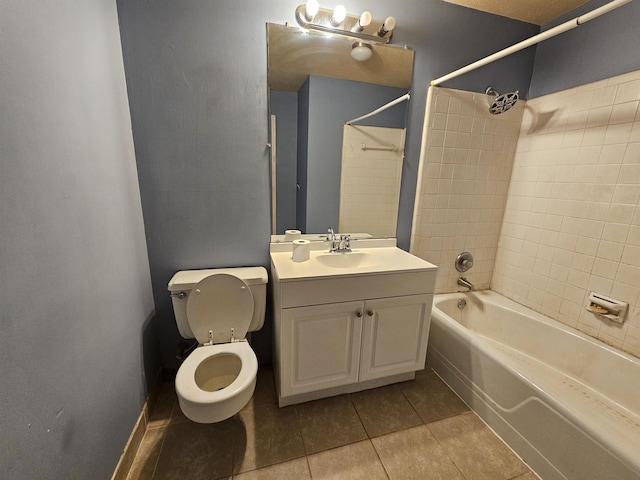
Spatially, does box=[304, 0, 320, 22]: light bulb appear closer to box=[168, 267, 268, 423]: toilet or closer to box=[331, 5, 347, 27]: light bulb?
box=[331, 5, 347, 27]: light bulb

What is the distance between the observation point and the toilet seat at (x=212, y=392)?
1.08m

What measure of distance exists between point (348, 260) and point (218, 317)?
82 centimetres

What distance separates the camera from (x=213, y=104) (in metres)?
1.41

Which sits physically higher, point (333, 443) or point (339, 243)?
point (339, 243)

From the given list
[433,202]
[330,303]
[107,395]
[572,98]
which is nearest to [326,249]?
[330,303]

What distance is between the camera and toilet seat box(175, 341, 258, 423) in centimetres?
108

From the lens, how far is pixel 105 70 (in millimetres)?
1122

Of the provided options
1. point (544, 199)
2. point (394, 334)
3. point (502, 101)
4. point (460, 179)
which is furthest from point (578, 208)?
point (394, 334)

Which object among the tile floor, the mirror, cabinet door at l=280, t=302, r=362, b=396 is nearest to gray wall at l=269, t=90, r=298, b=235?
the mirror

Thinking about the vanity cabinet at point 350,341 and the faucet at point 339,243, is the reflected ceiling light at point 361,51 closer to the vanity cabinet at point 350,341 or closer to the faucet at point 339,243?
the faucet at point 339,243

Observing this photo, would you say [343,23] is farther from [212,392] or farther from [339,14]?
[212,392]

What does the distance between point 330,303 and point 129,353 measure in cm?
97

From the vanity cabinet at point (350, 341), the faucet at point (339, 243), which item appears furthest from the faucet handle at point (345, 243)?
the vanity cabinet at point (350, 341)

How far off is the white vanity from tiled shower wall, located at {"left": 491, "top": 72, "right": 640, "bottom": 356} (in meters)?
0.93
